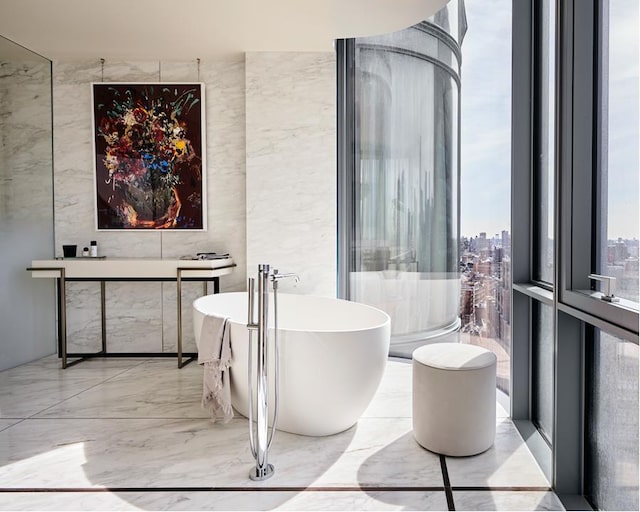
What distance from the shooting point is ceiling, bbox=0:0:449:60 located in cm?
285

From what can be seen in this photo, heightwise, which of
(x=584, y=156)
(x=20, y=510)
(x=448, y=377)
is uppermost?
(x=584, y=156)

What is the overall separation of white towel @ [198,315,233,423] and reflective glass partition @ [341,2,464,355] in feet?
5.15

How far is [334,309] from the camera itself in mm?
A: 3162

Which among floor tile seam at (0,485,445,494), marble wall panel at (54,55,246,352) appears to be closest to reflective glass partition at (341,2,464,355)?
marble wall panel at (54,55,246,352)

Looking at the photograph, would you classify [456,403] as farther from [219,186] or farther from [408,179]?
[219,186]

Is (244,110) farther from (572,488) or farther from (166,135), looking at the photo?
(572,488)

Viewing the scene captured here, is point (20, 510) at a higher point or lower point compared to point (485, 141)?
lower

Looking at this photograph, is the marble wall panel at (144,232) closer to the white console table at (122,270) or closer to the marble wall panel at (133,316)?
the marble wall panel at (133,316)

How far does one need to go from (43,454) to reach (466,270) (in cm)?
266

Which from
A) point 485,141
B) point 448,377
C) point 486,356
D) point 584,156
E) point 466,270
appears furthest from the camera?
point 466,270

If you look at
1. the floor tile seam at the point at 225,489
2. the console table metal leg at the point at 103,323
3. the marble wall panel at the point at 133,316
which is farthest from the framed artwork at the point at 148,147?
the floor tile seam at the point at 225,489

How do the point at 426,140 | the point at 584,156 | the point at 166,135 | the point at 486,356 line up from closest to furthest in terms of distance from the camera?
1. the point at 584,156
2. the point at 486,356
3. the point at 426,140
4. the point at 166,135

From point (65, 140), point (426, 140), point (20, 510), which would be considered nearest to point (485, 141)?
point (426, 140)

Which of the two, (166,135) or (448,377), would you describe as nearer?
(448,377)
